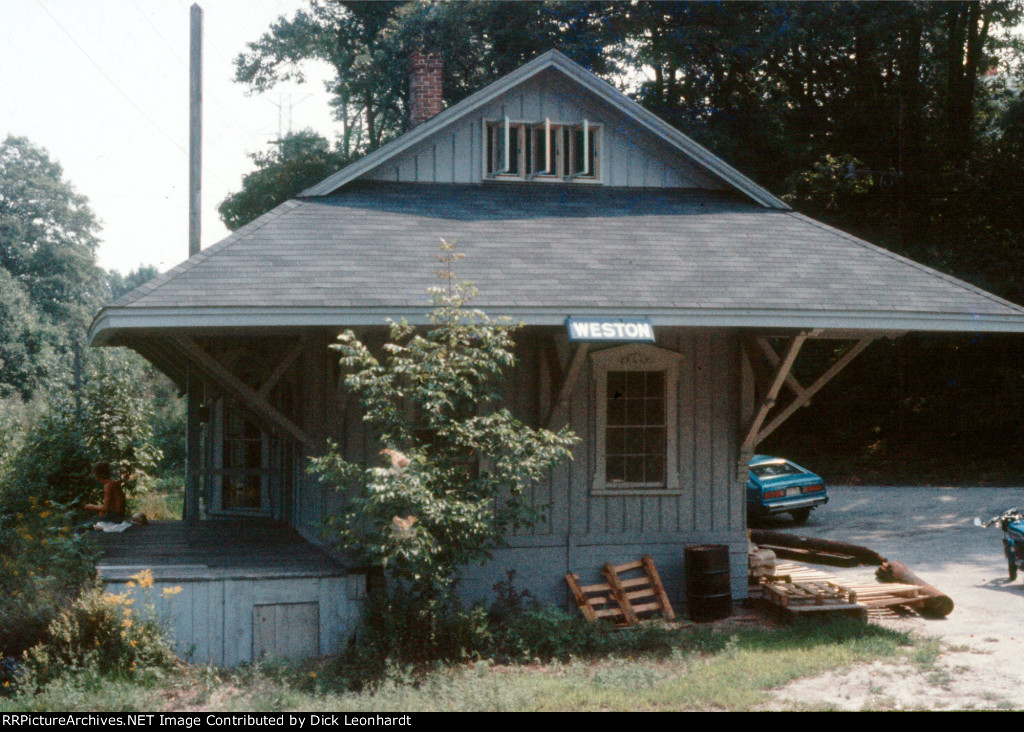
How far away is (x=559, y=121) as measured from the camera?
1389 cm

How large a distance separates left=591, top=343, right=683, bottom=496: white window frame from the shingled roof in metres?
0.91

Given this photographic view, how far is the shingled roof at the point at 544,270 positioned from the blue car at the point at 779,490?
7294mm

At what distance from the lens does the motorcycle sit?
1229 cm

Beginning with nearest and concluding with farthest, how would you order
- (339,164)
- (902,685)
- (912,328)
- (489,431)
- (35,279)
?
(902,685)
(489,431)
(912,328)
(339,164)
(35,279)


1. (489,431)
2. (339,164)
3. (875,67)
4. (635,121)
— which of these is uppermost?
(875,67)

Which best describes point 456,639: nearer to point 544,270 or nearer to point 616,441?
point 616,441

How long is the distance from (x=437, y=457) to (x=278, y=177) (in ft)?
85.5

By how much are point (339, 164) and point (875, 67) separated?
1722cm

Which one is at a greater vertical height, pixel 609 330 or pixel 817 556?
pixel 609 330

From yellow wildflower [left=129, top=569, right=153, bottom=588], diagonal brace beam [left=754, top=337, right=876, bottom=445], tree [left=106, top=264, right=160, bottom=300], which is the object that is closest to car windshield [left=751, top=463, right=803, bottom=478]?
diagonal brace beam [left=754, top=337, right=876, bottom=445]

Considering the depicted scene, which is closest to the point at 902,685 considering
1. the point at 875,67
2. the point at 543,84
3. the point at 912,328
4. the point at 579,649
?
the point at 579,649

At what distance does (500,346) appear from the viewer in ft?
30.4

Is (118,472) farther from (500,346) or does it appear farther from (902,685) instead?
(902,685)
